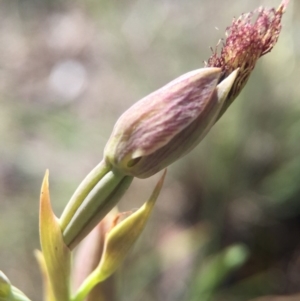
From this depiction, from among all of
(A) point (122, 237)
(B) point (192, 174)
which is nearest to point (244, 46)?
(A) point (122, 237)

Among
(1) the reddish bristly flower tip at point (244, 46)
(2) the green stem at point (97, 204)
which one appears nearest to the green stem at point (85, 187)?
(2) the green stem at point (97, 204)

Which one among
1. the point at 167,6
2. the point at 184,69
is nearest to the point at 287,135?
the point at 184,69

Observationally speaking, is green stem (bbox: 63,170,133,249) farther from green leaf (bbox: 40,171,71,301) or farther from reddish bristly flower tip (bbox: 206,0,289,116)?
reddish bristly flower tip (bbox: 206,0,289,116)

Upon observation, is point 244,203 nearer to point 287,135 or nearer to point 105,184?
point 287,135

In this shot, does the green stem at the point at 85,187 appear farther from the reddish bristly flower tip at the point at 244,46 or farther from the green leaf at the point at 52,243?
the reddish bristly flower tip at the point at 244,46

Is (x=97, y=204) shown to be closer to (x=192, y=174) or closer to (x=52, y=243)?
(x=52, y=243)

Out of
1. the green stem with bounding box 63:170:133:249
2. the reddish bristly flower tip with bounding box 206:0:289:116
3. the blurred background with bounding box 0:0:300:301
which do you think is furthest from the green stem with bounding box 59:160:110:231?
the blurred background with bounding box 0:0:300:301
